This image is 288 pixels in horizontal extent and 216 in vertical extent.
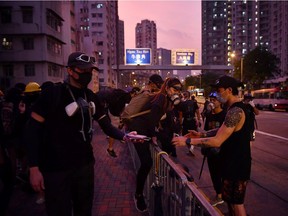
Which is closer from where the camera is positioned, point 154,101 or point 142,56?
point 154,101

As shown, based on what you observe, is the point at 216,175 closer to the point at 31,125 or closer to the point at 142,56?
the point at 31,125

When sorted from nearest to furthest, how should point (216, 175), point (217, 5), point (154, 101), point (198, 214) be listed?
point (198, 214), point (154, 101), point (216, 175), point (217, 5)

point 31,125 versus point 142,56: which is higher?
point 142,56

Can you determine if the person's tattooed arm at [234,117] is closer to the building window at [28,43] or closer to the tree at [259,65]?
the building window at [28,43]

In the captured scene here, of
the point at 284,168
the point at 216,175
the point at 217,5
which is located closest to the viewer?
the point at 216,175

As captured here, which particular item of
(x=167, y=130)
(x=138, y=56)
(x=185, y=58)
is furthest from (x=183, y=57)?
(x=167, y=130)

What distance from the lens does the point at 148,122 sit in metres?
4.58

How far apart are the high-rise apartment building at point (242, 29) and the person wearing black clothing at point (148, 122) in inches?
4085

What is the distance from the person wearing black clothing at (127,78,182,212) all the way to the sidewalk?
40cm

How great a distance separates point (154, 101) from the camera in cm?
442

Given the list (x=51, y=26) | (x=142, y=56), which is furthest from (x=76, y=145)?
(x=51, y=26)

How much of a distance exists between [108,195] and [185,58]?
3058 centimetres

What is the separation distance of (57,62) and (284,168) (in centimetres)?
3580

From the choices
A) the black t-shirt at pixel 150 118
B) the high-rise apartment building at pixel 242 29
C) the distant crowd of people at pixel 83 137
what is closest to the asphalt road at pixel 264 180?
the distant crowd of people at pixel 83 137
